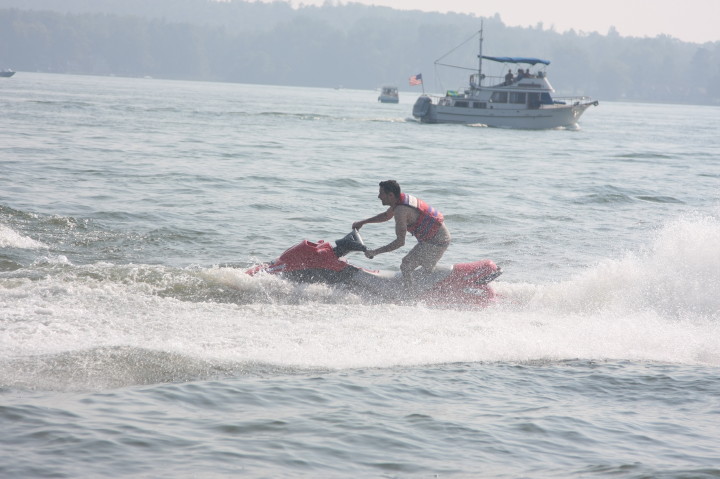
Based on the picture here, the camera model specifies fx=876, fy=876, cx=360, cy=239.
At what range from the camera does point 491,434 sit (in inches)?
256

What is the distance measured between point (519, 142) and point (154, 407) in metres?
40.8

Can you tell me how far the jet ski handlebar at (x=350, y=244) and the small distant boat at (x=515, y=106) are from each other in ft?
151

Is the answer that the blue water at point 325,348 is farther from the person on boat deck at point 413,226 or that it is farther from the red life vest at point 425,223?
the red life vest at point 425,223

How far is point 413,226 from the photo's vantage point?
10.2 metres

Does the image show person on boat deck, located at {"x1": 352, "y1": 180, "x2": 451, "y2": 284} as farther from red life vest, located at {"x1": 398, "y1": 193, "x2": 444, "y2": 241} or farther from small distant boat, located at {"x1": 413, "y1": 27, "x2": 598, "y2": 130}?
small distant boat, located at {"x1": 413, "y1": 27, "x2": 598, "y2": 130}

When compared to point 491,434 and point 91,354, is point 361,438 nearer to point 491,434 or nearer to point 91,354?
point 491,434

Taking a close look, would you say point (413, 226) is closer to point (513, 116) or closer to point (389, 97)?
point (513, 116)

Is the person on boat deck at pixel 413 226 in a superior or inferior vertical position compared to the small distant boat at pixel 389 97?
inferior

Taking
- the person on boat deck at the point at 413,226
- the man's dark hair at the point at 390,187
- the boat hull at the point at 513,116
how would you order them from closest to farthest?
the man's dark hair at the point at 390,187
the person on boat deck at the point at 413,226
the boat hull at the point at 513,116

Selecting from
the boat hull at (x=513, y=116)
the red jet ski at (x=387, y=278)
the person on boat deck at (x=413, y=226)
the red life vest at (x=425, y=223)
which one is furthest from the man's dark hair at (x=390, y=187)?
the boat hull at (x=513, y=116)

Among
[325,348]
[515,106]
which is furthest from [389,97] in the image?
[325,348]

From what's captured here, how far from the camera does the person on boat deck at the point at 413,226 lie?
9906 mm

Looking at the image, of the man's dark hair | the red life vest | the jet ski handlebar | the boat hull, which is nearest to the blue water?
the jet ski handlebar

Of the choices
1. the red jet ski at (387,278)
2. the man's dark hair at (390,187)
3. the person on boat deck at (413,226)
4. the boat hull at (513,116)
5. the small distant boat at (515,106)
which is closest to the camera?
the man's dark hair at (390,187)
